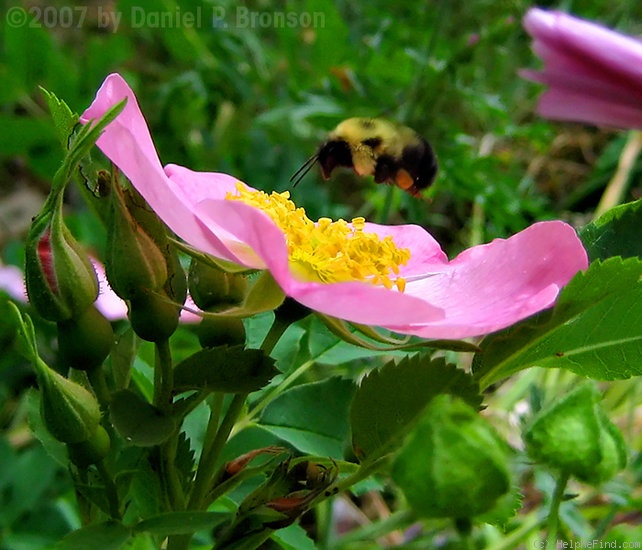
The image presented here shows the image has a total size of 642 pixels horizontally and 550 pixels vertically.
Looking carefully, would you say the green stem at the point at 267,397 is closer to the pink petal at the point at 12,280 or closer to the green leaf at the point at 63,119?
the green leaf at the point at 63,119

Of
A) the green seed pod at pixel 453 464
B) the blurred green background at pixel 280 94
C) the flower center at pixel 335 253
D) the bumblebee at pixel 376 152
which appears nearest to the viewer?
the green seed pod at pixel 453 464

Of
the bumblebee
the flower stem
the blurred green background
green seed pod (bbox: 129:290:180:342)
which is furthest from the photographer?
the flower stem

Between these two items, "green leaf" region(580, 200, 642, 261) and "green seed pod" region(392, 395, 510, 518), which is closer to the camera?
"green seed pod" region(392, 395, 510, 518)

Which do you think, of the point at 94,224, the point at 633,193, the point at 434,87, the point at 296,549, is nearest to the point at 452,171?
the point at 434,87

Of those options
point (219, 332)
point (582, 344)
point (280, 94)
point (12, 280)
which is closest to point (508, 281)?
point (582, 344)

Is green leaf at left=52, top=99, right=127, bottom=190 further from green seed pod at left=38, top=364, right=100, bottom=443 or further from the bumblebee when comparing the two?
the bumblebee

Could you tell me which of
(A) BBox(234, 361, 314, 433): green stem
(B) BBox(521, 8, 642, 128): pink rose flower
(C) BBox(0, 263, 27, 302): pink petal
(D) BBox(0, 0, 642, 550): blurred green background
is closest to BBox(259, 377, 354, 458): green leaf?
(A) BBox(234, 361, 314, 433): green stem

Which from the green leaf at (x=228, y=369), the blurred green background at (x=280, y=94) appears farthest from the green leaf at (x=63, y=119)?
the blurred green background at (x=280, y=94)
